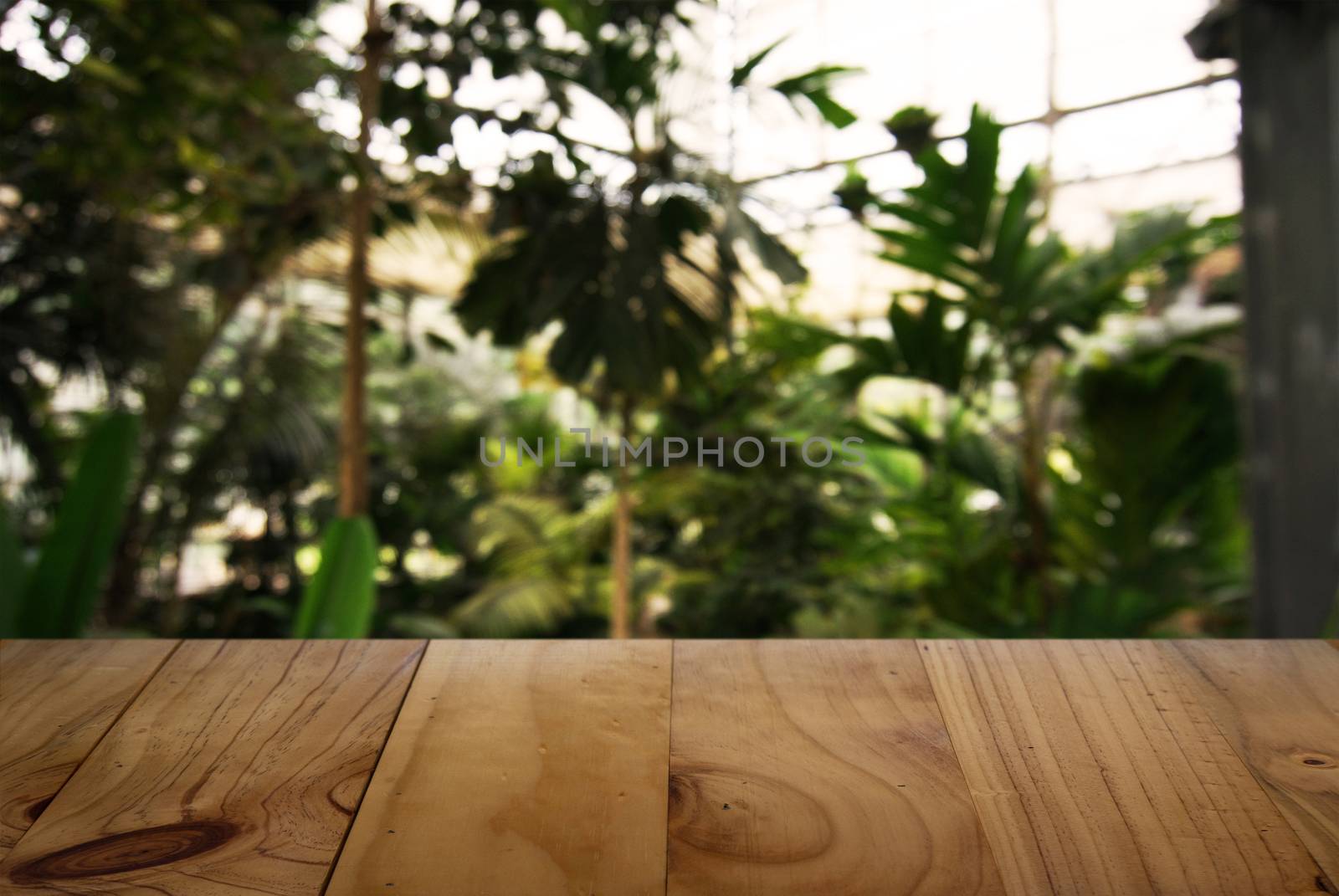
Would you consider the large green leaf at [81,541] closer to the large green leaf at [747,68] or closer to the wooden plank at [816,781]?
the wooden plank at [816,781]

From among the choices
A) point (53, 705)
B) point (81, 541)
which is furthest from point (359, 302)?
point (53, 705)

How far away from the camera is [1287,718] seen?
541 mm

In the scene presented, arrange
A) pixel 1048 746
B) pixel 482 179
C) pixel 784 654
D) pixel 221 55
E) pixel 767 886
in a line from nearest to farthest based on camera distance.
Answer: pixel 767 886 < pixel 1048 746 < pixel 784 654 < pixel 221 55 < pixel 482 179

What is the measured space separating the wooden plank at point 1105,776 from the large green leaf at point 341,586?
101 centimetres

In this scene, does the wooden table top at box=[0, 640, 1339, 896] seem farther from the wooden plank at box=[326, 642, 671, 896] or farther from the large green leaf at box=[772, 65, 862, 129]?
the large green leaf at box=[772, 65, 862, 129]

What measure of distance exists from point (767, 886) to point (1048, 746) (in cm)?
19

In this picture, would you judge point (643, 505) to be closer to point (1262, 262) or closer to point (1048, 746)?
point (1262, 262)

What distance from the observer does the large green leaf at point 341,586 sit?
1.40 meters

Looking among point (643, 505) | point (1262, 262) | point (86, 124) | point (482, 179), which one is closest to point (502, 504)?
point (643, 505)

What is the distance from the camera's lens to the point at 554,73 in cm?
180

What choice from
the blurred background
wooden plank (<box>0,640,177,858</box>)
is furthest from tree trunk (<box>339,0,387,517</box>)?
wooden plank (<box>0,640,177,858</box>)

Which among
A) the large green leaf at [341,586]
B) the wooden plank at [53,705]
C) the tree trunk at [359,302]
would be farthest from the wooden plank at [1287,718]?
the tree trunk at [359,302]

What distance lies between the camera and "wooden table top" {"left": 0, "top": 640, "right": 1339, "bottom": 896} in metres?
0.41

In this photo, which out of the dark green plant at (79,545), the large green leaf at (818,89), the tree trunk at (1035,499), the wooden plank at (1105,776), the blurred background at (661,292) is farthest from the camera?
the tree trunk at (1035,499)
